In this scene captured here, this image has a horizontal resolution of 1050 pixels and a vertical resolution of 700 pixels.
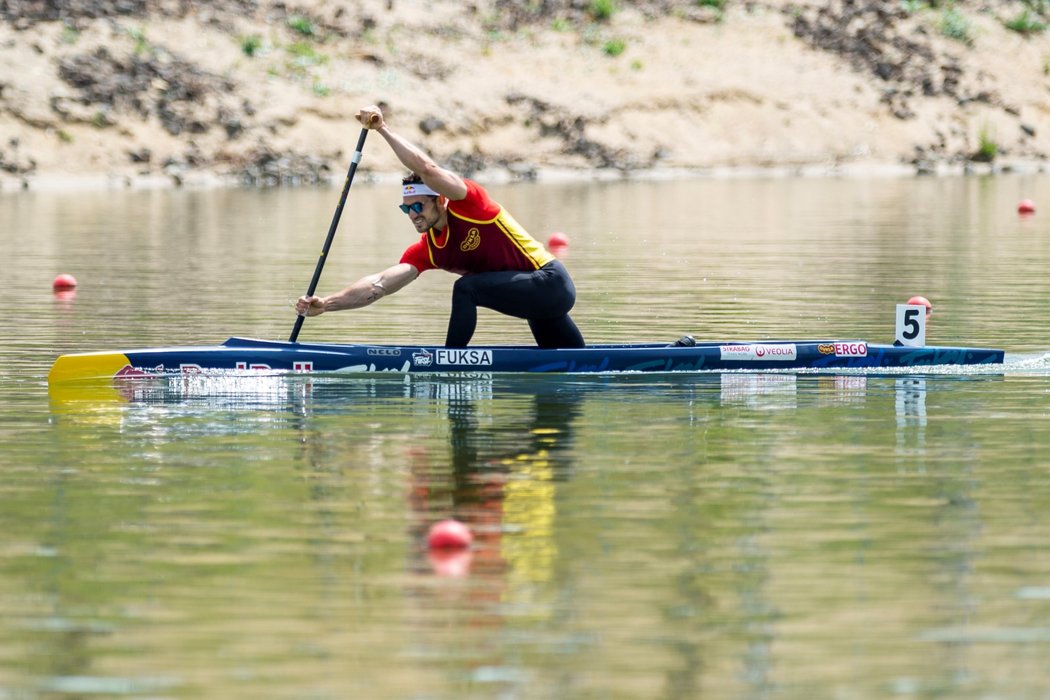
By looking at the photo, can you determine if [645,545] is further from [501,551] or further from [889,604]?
[889,604]

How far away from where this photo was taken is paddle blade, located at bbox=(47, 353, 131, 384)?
55.3 feet

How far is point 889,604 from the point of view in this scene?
9.23 m

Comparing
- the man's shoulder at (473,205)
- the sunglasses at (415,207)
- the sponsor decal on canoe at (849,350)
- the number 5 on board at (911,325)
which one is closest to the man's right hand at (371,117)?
the sunglasses at (415,207)

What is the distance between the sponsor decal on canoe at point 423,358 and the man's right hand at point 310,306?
93cm

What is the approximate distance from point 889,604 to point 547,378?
26.3 ft

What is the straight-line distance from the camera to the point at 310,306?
55.6ft

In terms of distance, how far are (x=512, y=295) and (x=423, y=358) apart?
1.01 metres

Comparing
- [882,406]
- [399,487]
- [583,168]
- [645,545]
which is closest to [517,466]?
[399,487]

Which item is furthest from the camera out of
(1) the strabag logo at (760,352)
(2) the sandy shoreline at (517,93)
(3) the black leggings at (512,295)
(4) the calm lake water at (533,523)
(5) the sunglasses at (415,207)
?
(2) the sandy shoreline at (517,93)

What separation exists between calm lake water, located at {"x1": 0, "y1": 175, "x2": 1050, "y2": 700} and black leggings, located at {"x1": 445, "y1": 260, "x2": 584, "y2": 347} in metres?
0.58

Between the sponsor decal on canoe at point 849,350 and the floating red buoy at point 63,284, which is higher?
the floating red buoy at point 63,284

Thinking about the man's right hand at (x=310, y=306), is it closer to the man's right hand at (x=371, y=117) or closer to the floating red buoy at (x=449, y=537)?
the man's right hand at (x=371, y=117)

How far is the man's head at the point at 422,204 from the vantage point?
52.7 ft

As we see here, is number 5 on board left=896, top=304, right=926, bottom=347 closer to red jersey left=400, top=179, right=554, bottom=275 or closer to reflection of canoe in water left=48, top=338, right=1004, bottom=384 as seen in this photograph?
reflection of canoe in water left=48, top=338, right=1004, bottom=384
